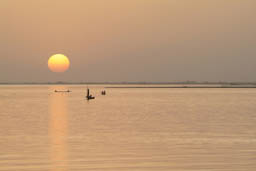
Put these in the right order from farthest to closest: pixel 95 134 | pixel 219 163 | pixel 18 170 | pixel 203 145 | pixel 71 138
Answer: pixel 95 134 → pixel 71 138 → pixel 203 145 → pixel 219 163 → pixel 18 170

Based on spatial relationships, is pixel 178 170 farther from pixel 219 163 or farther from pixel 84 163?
pixel 84 163

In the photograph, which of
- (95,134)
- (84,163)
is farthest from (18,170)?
(95,134)

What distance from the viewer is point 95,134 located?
34188 millimetres

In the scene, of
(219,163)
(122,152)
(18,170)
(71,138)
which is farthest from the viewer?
(71,138)

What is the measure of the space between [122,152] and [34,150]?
436 cm

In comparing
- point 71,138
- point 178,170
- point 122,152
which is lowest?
point 178,170

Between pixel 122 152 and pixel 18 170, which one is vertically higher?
pixel 122 152

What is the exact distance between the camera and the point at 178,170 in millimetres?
19844

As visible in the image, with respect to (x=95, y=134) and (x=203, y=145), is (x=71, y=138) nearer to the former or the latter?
(x=95, y=134)

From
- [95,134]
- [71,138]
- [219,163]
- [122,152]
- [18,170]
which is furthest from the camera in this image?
[95,134]

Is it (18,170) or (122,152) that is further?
(122,152)

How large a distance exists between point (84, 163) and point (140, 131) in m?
15.0

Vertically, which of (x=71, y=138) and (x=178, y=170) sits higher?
(x=71, y=138)

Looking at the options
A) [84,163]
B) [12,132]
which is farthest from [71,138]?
[84,163]
